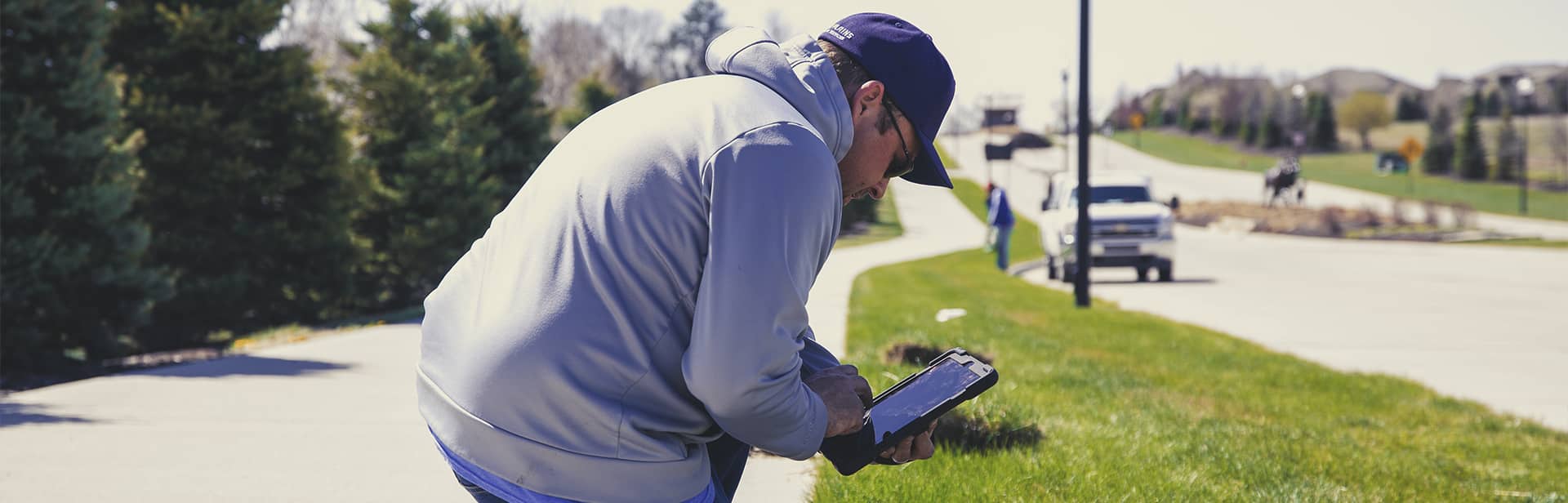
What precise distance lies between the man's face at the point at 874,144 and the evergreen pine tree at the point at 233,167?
44.0 ft

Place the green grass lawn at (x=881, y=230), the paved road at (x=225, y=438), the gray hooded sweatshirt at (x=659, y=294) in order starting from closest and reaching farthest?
the gray hooded sweatshirt at (x=659, y=294) → the paved road at (x=225, y=438) → the green grass lawn at (x=881, y=230)

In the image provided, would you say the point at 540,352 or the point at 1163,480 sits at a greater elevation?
the point at 540,352

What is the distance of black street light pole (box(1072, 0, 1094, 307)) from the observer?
51.4 ft

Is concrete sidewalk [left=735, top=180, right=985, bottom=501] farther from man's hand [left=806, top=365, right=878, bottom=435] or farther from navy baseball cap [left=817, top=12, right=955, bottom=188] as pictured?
navy baseball cap [left=817, top=12, right=955, bottom=188]

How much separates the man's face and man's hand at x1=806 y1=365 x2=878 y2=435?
0.33 meters

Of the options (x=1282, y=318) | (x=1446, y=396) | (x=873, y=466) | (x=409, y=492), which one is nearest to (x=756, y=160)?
(x=873, y=466)

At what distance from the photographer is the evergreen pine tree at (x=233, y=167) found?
14.3 m

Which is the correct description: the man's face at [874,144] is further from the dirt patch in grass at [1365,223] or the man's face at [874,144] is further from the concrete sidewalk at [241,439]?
the dirt patch in grass at [1365,223]

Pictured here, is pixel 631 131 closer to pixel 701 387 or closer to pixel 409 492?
pixel 701 387

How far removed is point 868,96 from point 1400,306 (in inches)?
644

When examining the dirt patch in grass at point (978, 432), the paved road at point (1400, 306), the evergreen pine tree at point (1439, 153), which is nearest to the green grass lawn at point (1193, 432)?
the dirt patch in grass at point (978, 432)

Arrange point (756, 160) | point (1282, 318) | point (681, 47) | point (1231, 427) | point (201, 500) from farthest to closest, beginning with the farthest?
point (681, 47), point (1282, 318), point (1231, 427), point (201, 500), point (756, 160)

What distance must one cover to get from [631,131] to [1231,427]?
5080 mm

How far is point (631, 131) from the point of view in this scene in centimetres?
215
